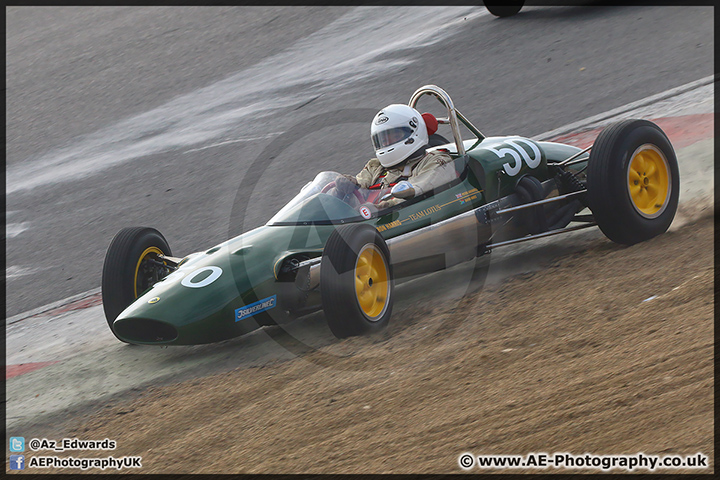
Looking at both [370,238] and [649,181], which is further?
[649,181]

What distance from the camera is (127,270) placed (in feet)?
20.0

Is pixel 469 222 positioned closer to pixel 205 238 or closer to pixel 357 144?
pixel 205 238

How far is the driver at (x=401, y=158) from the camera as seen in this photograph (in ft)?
20.9

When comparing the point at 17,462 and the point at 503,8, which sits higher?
the point at 503,8

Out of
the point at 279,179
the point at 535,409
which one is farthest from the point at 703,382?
the point at 279,179

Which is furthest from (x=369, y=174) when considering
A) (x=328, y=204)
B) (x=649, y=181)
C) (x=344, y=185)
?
(x=649, y=181)

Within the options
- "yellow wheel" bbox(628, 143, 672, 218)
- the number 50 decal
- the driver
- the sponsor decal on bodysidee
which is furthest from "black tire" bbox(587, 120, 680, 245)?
the sponsor decal on bodysidee

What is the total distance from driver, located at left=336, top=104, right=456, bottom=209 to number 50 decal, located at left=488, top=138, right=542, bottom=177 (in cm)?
50

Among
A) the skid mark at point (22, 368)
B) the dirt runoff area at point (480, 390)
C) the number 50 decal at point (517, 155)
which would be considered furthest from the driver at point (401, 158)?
the skid mark at point (22, 368)

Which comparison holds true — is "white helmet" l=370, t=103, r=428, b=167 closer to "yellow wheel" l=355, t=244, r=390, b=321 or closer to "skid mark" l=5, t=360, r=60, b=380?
"yellow wheel" l=355, t=244, r=390, b=321

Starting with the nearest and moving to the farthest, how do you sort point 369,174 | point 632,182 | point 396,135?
point 632,182
point 396,135
point 369,174

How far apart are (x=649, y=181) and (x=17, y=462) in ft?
15.5

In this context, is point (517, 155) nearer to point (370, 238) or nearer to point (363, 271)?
point (370, 238)

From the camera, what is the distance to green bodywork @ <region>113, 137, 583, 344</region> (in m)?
5.45
